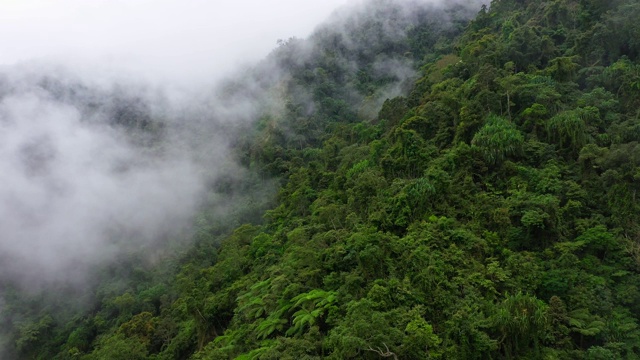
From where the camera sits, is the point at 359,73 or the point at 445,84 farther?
the point at 359,73

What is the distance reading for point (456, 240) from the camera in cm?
1762

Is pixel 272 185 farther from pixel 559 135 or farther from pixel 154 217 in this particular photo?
pixel 559 135

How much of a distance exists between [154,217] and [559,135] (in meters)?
47.9

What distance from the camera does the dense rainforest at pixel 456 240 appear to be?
46.1ft

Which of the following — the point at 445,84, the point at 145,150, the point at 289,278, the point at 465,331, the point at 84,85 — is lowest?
the point at 465,331

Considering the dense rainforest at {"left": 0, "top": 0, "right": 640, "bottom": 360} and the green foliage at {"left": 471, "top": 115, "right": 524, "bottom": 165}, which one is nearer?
the dense rainforest at {"left": 0, "top": 0, "right": 640, "bottom": 360}

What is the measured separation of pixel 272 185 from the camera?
149 feet

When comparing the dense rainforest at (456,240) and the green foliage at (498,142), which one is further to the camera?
the green foliage at (498,142)

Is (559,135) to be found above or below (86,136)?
below

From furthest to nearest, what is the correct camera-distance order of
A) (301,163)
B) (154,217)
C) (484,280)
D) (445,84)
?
(154,217), (301,163), (445,84), (484,280)


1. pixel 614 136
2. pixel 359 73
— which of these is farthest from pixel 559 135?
pixel 359 73

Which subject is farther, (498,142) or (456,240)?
(498,142)

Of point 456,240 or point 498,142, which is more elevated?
point 498,142

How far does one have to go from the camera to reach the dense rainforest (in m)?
14.0
